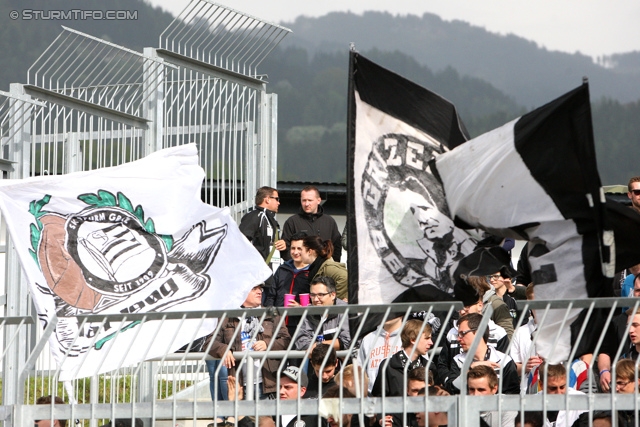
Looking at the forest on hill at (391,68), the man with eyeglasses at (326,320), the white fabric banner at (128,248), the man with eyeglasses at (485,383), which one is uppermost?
the forest on hill at (391,68)

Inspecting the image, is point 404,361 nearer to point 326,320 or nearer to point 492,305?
point 326,320

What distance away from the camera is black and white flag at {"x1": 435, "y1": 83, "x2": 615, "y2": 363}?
688cm

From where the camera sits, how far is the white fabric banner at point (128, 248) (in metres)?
8.89

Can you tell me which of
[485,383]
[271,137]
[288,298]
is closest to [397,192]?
[485,383]

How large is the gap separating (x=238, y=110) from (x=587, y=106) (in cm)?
759

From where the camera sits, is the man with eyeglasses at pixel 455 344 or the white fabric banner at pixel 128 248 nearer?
the white fabric banner at pixel 128 248

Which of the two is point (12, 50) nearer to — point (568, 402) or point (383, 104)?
point (383, 104)

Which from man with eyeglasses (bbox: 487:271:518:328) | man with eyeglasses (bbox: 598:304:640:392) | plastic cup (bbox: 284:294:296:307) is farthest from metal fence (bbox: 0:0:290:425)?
man with eyeglasses (bbox: 598:304:640:392)

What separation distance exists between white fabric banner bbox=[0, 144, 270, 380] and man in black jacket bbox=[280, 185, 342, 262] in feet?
11.1

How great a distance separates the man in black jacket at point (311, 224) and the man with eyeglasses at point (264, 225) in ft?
0.62

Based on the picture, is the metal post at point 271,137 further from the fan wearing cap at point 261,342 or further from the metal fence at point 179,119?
the fan wearing cap at point 261,342

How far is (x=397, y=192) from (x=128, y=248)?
2.58 metres

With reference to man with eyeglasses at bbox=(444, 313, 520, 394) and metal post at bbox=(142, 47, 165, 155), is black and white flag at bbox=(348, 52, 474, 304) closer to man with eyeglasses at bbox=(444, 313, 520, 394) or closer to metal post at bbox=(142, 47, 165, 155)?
man with eyeglasses at bbox=(444, 313, 520, 394)

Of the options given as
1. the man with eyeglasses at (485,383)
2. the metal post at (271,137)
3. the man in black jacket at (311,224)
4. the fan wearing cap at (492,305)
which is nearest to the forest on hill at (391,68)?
the metal post at (271,137)
